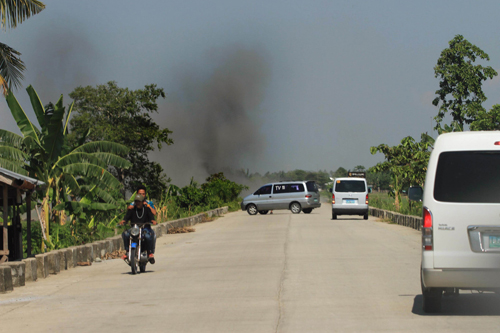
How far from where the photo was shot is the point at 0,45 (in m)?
18.6

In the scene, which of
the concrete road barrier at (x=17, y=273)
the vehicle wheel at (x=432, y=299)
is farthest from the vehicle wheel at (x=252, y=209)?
the vehicle wheel at (x=432, y=299)

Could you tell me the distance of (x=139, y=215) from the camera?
1281cm

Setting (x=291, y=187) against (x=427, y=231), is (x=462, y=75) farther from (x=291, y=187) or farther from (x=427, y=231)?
(x=427, y=231)

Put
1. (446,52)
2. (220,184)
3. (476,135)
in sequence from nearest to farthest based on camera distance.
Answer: (476,135) < (446,52) < (220,184)

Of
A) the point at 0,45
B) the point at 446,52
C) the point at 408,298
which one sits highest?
the point at 446,52

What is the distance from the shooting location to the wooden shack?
12328 millimetres

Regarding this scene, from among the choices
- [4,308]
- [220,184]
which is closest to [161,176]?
[220,184]

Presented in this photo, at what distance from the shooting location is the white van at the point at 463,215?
22.2 feet

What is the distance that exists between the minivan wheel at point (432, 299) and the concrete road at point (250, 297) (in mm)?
114

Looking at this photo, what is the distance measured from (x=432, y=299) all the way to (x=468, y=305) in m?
1.00

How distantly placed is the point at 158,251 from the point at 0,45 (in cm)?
763

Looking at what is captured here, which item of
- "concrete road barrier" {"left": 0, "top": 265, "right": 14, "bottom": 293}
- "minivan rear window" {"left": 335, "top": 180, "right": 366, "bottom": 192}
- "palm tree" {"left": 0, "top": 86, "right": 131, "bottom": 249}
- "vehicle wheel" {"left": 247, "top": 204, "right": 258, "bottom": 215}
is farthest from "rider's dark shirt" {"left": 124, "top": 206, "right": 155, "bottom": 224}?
"vehicle wheel" {"left": 247, "top": 204, "right": 258, "bottom": 215}

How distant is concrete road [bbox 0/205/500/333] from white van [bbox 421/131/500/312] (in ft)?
1.87

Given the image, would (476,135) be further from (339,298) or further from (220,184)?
(220,184)
